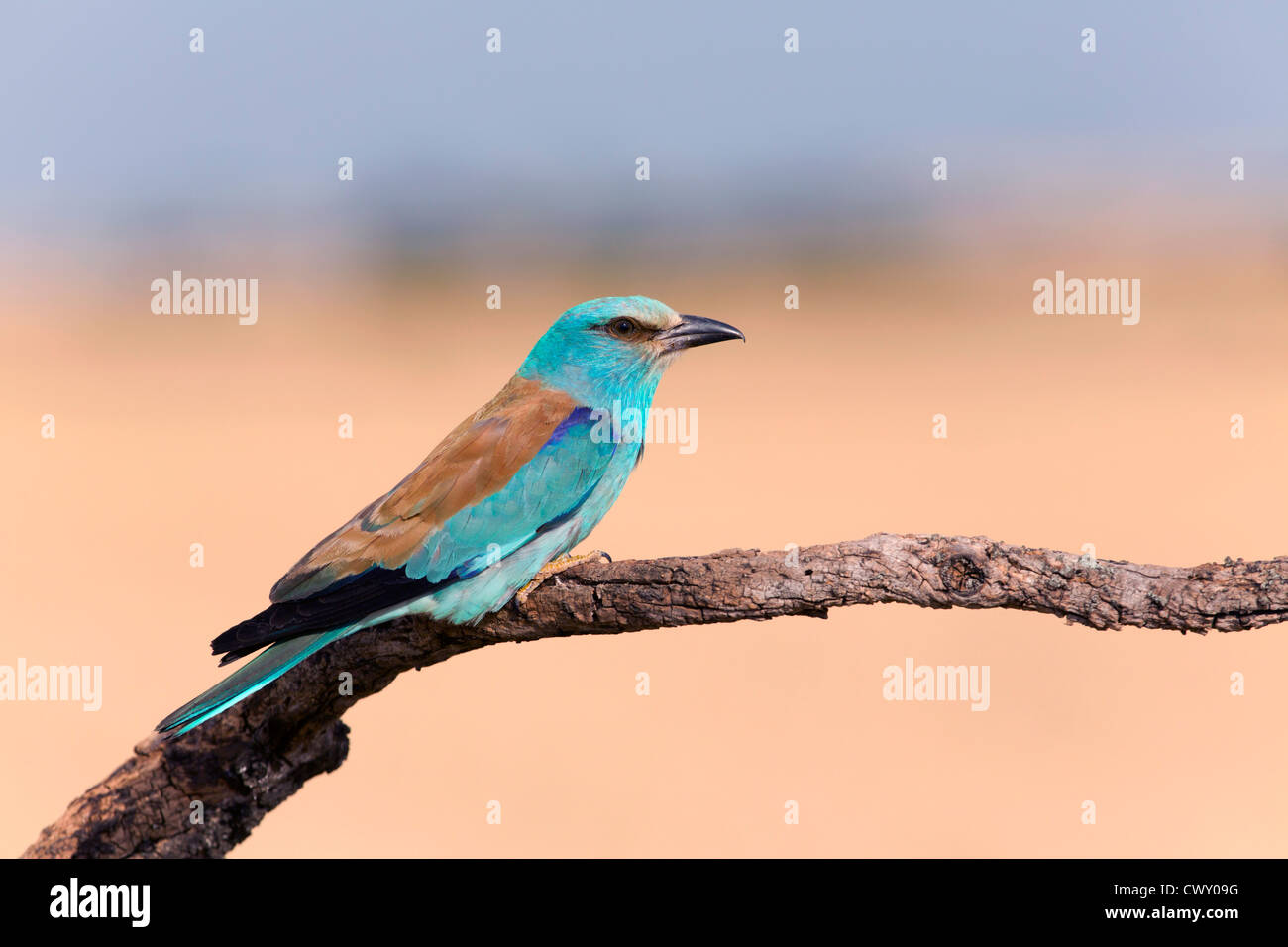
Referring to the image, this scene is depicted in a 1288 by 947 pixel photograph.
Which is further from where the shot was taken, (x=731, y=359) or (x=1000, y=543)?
(x=731, y=359)

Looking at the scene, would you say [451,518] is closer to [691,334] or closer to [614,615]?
[614,615]

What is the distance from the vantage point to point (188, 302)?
3412 cm

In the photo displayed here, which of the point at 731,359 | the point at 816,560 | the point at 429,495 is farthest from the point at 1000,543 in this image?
the point at 731,359

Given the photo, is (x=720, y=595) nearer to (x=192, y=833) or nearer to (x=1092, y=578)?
(x=1092, y=578)

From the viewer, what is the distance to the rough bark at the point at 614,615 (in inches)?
154

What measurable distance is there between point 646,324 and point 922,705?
9524 mm

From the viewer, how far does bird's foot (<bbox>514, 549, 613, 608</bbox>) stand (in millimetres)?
5031

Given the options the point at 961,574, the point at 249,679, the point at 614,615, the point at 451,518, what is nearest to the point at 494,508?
the point at 451,518

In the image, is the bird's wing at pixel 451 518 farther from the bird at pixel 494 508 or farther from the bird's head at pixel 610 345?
the bird's head at pixel 610 345

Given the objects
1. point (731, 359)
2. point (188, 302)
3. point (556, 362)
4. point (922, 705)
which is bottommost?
point (922, 705)

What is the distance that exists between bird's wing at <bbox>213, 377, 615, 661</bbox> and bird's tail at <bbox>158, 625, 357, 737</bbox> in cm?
8

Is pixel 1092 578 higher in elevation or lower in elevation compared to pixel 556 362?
lower

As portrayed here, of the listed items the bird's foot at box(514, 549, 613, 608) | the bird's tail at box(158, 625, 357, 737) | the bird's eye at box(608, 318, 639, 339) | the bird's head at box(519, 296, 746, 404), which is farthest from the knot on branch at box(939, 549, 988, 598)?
the bird's tail at box(158, 625, 357, 737)

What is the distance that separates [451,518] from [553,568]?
1.65 feet
